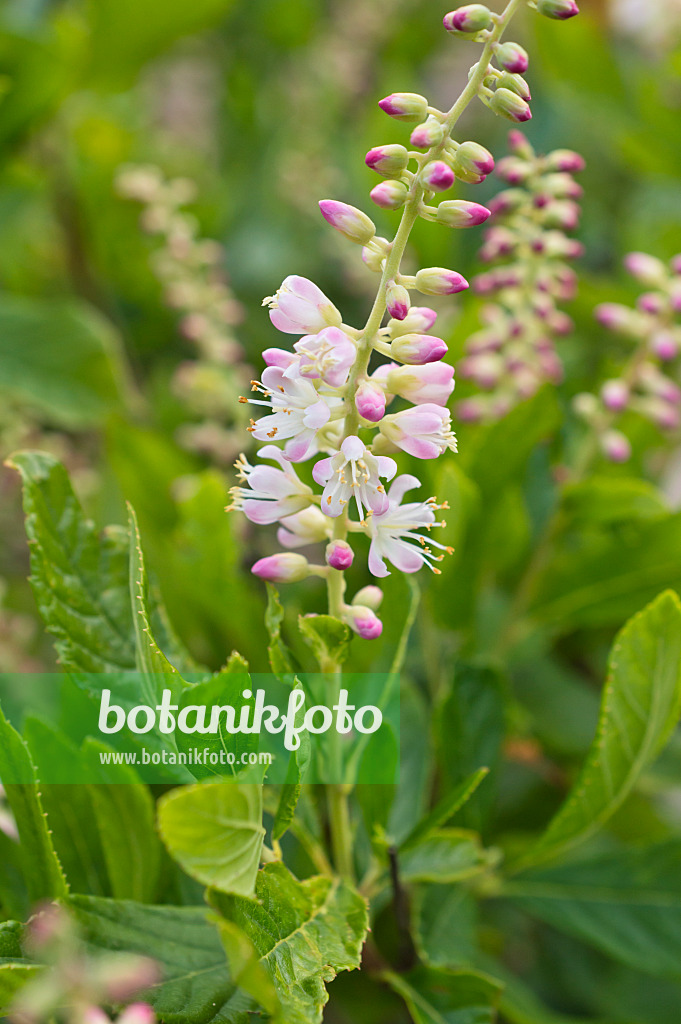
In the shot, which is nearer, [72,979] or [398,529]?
[72,979]

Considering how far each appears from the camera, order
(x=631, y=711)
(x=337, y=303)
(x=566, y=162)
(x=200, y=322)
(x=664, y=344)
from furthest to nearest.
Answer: (x=337, y=303)
(x=200, y=322)
(x=664, y=344)
(x=566, y=162)
(x=631, y=711)

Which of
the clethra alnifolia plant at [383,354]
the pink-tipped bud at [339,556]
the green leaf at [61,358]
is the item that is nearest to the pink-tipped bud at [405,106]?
Result: the clethra alnifolia plant at [383,354]

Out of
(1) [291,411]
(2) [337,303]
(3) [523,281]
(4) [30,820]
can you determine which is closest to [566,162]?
(3) [523,281]

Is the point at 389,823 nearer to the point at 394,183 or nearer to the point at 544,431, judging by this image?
the point at 544,431

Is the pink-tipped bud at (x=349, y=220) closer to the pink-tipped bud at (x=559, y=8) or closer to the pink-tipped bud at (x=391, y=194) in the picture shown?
the pink-tipped bud at (x=391, y=194)

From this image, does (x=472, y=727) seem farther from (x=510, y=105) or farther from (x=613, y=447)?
(x=510, y=105)

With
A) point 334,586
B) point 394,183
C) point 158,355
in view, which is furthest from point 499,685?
point 158,355

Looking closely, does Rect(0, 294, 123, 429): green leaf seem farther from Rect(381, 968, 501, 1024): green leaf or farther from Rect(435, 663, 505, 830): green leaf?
Rect(381, 968, 501, 1024): green leaf

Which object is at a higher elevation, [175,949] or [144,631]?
[144,631]
